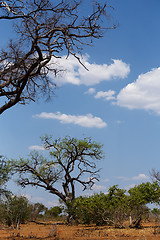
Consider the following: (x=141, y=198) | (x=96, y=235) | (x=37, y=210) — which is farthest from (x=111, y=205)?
(x=37, y=210)

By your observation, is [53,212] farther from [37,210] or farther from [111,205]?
[111,205]

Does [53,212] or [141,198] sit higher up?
[141,198]

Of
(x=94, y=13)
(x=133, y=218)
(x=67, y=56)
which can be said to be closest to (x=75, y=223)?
(x=133, y=218)

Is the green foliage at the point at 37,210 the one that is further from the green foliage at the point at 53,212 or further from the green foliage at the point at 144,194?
the green foliage at the point at 144,194

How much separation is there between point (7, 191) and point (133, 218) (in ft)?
29.9

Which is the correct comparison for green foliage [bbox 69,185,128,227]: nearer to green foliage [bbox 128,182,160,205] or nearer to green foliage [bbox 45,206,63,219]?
green foliage [bbox 128,182,160,205]

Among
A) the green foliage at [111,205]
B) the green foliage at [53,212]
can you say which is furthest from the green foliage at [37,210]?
the green foliage at [111,205]

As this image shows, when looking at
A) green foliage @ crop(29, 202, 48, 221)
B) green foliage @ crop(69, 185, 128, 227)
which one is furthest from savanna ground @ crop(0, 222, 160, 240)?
green foliage @ crop(29, 202, 48, 221)

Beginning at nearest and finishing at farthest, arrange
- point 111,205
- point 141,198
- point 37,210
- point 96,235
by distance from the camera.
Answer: point 96,235
point 141,198
point 111,205
point 37,210

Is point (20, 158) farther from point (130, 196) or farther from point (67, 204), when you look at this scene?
point (130, 196)

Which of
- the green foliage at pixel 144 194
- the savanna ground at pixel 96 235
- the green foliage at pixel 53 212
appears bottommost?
the savanna ground at pixel 96 235

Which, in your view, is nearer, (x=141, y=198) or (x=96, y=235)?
(x=96, y=235)

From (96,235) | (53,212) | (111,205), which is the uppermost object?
(111,205)

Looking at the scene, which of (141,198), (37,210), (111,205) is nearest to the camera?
(141,198)
